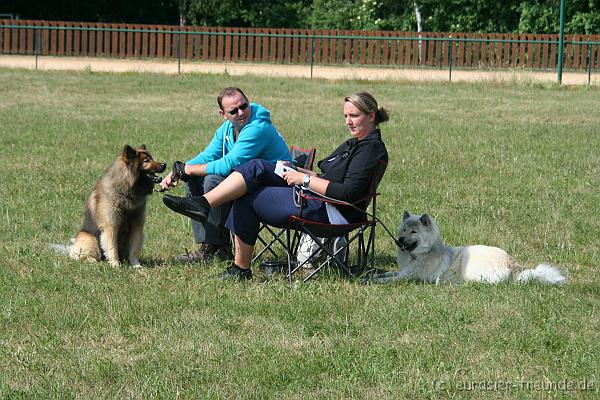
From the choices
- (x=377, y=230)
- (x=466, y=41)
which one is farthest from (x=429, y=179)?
(x=466, y=41)

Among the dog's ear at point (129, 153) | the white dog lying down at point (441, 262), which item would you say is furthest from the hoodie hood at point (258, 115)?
the white dog lying down at point (441, 262)

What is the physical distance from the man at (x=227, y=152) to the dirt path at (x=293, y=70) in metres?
20.4

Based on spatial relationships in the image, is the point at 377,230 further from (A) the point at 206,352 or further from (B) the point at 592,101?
(B) the point at 592,101

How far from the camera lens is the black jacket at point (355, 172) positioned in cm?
691

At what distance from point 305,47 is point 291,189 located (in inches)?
1249

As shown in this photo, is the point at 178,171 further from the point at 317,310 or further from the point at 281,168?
the point at 317,310

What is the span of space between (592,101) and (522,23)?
19525 mm

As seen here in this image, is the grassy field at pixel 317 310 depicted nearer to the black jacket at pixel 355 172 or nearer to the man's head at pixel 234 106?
the black jacket at pixel 355 172

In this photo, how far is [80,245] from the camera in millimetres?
7844

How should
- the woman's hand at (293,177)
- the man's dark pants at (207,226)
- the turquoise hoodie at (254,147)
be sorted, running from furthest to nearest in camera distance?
the man's dark pants at (207,226) → the turquoise hoodie at (254,147) → the woman's hand at (293,177)

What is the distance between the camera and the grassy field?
5090mm

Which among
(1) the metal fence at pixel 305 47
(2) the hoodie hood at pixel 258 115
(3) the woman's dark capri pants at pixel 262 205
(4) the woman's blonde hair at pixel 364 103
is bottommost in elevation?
(3) the woman's dark capri pants at pixel 262 205

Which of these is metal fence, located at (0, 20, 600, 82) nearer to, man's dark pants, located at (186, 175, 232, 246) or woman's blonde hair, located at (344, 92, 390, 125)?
man's dark pants, located at (186, 175, 232, 246)

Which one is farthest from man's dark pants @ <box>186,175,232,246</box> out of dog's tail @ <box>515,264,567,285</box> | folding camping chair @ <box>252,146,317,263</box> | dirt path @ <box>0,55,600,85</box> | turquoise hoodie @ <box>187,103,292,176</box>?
dirt path @ <box>0,55,600,85</box>
